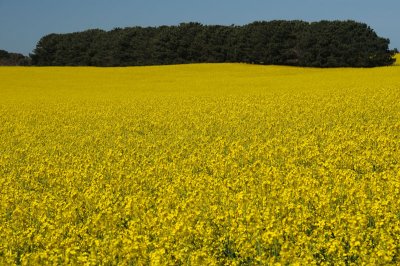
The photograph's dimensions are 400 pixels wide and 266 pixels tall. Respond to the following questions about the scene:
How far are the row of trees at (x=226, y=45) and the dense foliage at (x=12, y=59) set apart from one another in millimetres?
6079

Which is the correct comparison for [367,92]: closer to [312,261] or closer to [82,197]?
[82,197]

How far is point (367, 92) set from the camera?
95.3 ft

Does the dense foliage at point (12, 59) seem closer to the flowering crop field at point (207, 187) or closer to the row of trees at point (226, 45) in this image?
the row of trees at point (226, 45)

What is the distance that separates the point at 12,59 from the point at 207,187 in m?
103

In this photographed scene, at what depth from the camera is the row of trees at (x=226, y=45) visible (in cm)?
6500

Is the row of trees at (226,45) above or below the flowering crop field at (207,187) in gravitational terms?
above

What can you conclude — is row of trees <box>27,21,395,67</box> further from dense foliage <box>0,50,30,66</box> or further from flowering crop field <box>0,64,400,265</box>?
flowering crop field <box>0,64,400,265</box>

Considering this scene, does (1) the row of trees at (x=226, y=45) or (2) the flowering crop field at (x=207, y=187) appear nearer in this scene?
(2) the flowering crop field at (x=207, y=187)

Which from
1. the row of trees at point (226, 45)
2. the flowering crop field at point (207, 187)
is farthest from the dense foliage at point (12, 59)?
the flowering crop field at point (207, 187)

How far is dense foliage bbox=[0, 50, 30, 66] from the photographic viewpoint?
97.7m

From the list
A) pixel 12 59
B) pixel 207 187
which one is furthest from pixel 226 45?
pixel 207 187

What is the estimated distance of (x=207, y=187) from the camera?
399 inches

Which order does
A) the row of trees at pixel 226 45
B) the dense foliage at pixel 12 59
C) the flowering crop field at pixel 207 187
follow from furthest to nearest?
the dense foliage at pixel 12 59 → the row of trees at pixel 226 45 → the flowering crop field at pixel 207 187

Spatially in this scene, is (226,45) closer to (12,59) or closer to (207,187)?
(12,59)
